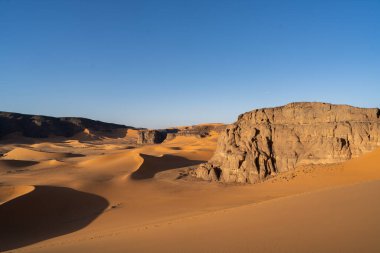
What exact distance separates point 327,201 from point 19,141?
7027 centimetres

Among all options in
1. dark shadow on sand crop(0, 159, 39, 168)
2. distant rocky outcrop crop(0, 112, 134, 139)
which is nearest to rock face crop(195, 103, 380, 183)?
dark shadow on sand crop(0, 159, 39, 168)

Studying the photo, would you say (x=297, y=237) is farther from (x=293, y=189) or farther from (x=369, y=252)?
(x=293, y=189)

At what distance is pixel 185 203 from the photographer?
50.9 ft

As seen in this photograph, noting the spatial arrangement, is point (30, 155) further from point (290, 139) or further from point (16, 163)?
point (290, 139)

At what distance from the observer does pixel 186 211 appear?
13.3 m

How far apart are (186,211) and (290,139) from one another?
328 inches

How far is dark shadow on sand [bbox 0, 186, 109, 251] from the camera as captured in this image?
1266cm

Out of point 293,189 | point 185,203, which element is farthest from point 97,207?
point 293,189

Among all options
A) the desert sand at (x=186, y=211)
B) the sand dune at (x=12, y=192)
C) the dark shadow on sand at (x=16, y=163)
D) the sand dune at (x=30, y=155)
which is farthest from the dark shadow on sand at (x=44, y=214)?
the sand dune at (x=30, y=155)

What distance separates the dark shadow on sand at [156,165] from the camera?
2745 cm

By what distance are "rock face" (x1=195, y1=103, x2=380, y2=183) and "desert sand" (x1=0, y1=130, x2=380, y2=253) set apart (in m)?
1.15

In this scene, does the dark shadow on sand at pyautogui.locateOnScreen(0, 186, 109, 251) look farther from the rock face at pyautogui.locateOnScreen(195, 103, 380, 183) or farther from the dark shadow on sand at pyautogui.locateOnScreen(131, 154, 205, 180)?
the rock face at pyautogui.locateOnScreen(195, 103, 380, 183)

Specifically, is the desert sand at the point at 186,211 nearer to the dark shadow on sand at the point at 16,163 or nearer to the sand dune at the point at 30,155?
the dark shadow on sand at the point at 16,163

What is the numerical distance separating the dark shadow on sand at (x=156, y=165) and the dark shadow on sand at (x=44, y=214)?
778cm
